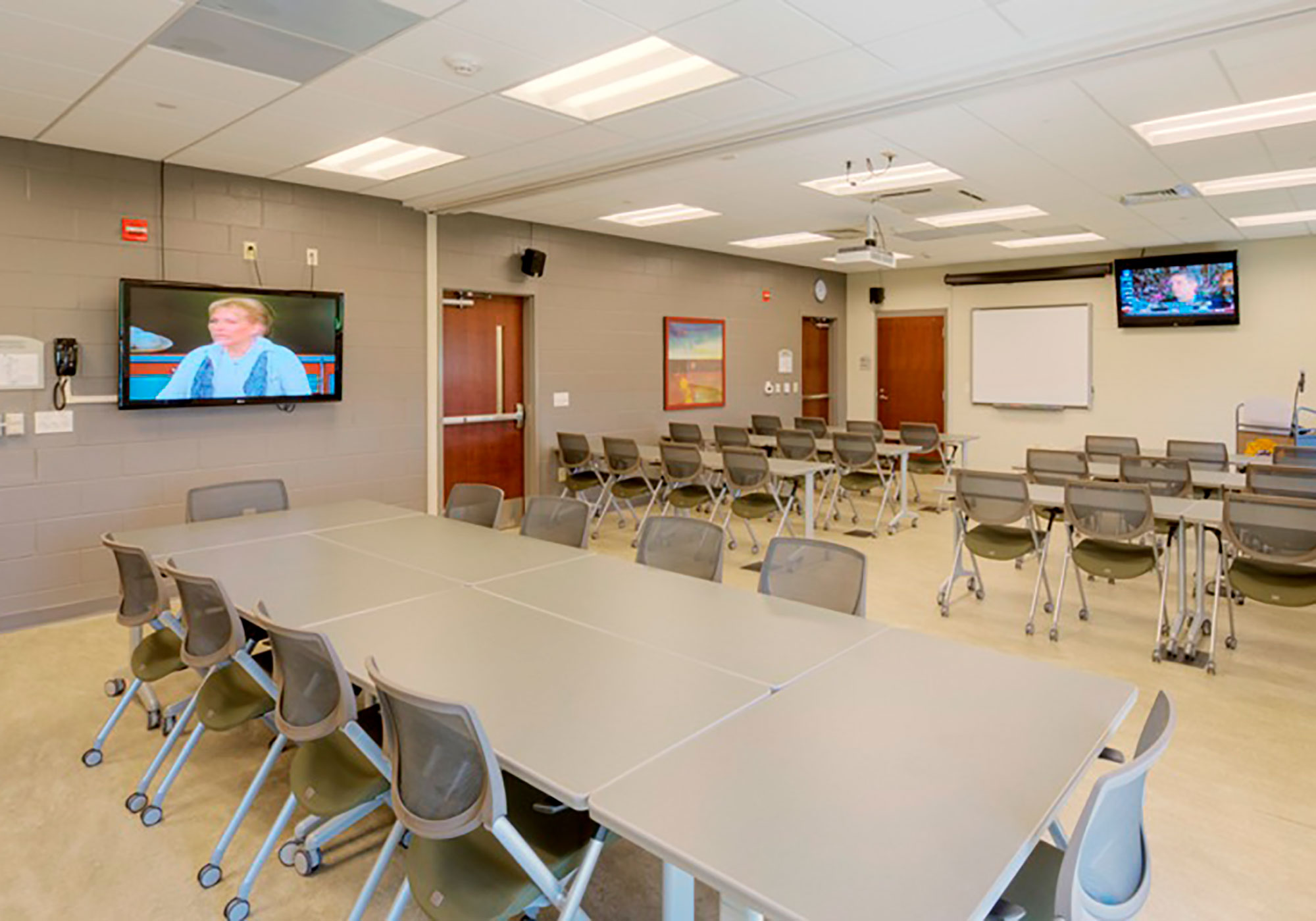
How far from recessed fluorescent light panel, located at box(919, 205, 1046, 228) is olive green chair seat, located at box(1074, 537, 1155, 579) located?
337cm

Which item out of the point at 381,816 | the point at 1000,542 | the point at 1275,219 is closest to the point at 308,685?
the point at 381,816

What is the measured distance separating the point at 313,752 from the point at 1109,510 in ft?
13.2

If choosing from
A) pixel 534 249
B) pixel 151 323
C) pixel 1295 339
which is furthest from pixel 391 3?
pixel 1295 339

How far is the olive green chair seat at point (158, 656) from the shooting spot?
3025 mm

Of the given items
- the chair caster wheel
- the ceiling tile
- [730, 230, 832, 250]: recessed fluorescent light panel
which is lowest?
the chair caster wheel

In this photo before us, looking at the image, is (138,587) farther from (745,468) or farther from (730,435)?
(730,435)

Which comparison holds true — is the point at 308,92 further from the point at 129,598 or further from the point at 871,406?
the point at 871,406

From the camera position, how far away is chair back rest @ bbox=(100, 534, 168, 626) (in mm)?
3002

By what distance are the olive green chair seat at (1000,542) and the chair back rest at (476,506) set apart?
2.82 meters

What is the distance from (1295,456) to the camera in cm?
589

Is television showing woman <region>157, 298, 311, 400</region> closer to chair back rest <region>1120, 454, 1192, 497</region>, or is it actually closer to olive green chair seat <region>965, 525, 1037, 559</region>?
olive green chair seat <region>965, 525, 1037, 559</region>

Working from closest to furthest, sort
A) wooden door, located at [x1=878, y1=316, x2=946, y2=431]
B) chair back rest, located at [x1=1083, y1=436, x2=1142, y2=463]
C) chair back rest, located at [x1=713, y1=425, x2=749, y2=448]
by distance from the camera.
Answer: chair back rest, located at [x1=1083, y1=436, x2=1142, y2=463], chair back rest, located at [x1=713, y1=425, x2=749, y2=448], wooden door, located at [x1=878, y1=316, x2=946, y2=431]

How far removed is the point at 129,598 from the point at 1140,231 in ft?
28.3

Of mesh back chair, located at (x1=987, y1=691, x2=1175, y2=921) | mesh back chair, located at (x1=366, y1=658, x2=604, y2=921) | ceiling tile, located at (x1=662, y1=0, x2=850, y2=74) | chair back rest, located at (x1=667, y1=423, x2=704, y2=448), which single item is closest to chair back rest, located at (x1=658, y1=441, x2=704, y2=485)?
chair back rest, located at (x1=667, y1=423, x2=704, y2=448)
